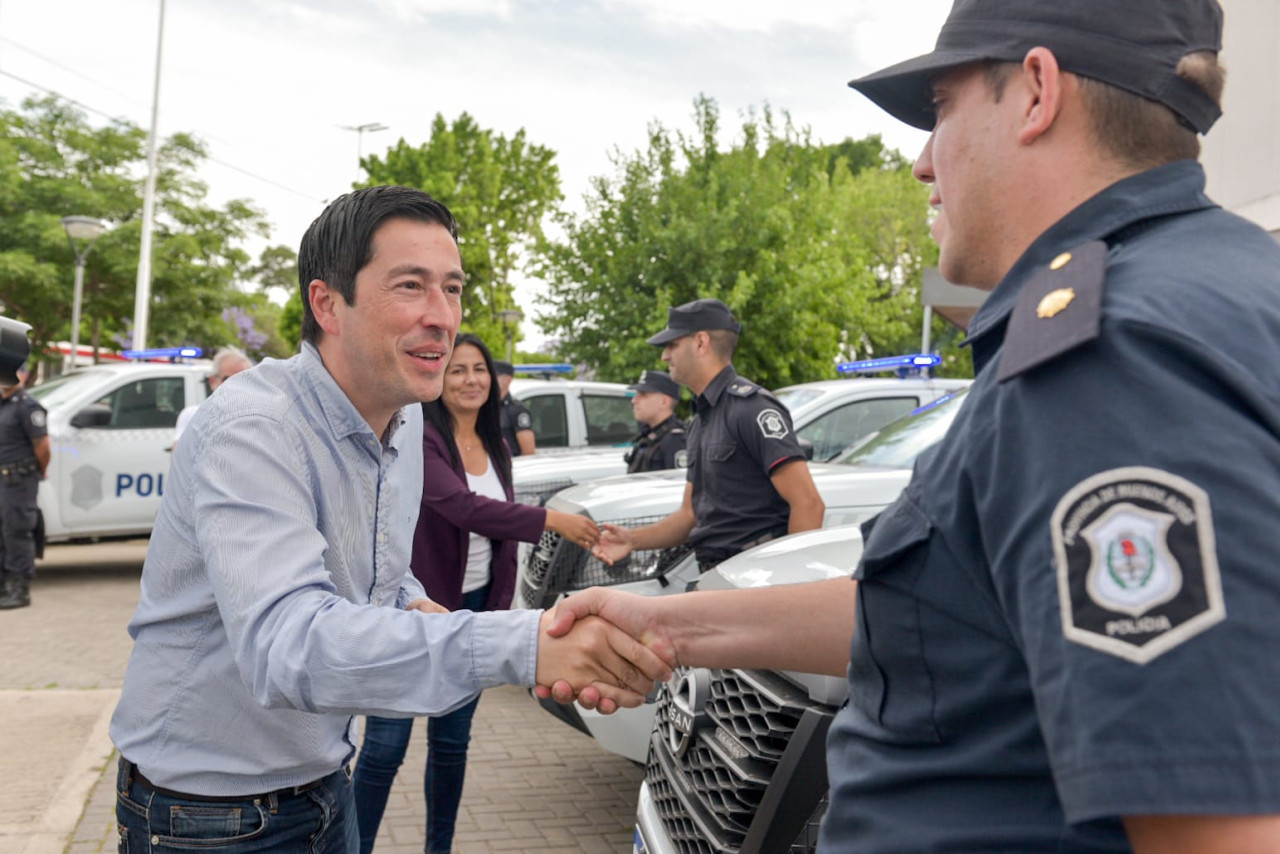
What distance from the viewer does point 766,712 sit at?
243cm

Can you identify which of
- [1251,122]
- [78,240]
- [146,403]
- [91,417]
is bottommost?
[91,417]

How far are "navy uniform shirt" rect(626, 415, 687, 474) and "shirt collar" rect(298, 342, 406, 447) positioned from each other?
6.03m

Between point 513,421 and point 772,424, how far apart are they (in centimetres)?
601

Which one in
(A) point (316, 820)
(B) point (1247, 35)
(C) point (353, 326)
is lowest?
(A) point (316, 820)

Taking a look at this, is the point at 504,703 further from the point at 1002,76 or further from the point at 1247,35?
the point at 1247,35

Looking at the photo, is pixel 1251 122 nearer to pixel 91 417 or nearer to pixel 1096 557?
pixel 1096 557

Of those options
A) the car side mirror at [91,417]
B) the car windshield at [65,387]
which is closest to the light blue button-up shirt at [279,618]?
the car side mirror at [91,417]

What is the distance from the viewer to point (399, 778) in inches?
214

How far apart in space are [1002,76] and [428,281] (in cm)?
140

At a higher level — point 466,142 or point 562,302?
point 466,142

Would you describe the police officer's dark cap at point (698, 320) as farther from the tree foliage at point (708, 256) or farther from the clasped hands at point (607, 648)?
the tree foliage at point (708, 256)

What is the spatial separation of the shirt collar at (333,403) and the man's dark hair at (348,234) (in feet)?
0.41

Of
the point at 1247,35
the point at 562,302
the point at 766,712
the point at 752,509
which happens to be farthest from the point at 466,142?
the point at 766,712

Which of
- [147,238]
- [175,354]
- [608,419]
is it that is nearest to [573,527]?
[608,419]
